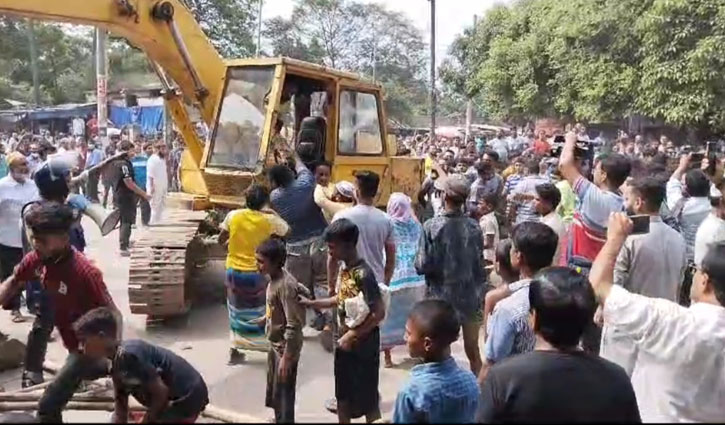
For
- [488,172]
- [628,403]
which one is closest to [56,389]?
[628,403]

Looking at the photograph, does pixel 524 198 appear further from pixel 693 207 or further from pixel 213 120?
pixel 213 120

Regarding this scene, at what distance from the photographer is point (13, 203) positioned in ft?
24.0

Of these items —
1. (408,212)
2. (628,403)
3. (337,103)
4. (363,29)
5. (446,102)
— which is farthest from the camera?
(446,102)

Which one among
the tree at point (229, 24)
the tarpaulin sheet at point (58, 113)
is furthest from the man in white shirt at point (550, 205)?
the tarpaulin sheet at point (58, 113)

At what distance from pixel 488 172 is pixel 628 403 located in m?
6.70

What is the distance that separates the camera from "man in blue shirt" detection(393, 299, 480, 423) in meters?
2.72

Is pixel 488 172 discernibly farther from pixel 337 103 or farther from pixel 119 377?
pixel 119 377

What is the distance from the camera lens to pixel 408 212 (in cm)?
673

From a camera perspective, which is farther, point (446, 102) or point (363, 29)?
point (446, 102)

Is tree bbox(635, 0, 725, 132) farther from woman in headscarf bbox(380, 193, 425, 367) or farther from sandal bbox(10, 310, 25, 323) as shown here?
sandal bbox(10, 310, 25, 323)

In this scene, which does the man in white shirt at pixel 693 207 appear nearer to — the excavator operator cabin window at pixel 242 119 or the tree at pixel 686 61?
the excavator operator cabin window at pixel 242 119

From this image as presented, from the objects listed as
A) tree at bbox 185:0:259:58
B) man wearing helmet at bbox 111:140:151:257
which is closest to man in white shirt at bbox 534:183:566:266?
man wearing helmet at bbox 111:140:151:257

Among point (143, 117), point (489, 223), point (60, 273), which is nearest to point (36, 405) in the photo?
point (60, 273)

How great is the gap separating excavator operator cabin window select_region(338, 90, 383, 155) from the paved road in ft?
7.30
